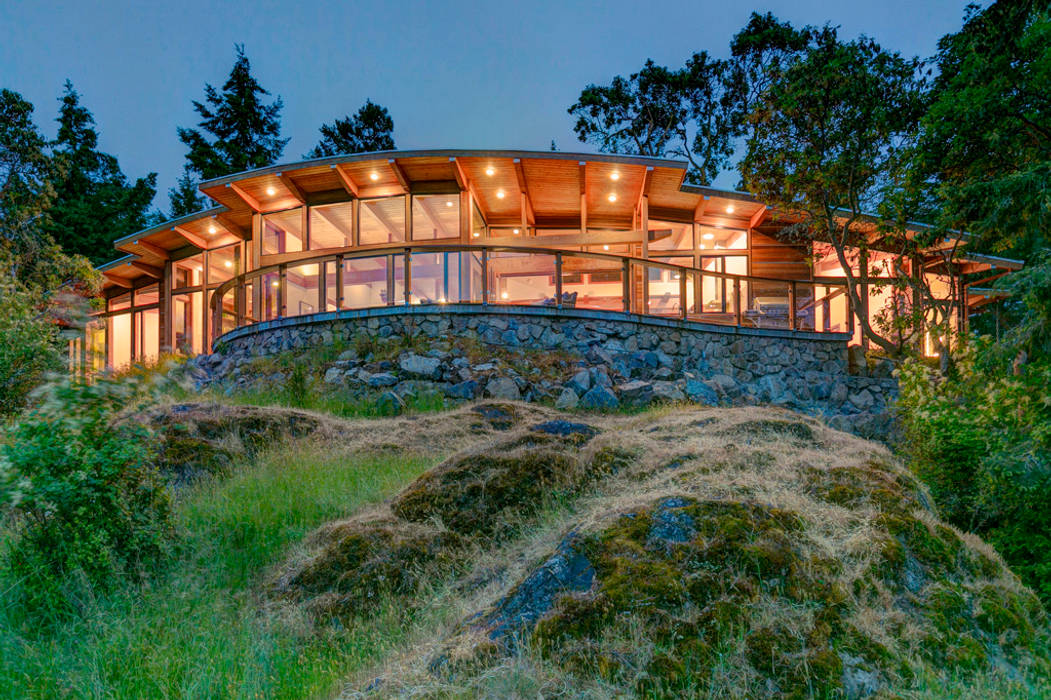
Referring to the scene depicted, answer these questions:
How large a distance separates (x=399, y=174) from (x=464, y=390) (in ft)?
23.5

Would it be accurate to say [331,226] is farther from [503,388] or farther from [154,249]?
[503,388]

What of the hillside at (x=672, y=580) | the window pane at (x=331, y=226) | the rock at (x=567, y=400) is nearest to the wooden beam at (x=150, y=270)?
the window pane at (x=331, y=226)

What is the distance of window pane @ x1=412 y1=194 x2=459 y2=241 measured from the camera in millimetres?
16281

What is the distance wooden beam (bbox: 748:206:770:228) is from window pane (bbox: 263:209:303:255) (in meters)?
11.8

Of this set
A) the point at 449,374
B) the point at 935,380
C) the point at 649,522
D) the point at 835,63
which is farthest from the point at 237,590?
the point at 835,63

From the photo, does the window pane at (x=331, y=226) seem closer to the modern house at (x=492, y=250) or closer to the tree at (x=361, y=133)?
the modern house at (x=492, y=250)

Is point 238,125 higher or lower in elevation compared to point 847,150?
higher

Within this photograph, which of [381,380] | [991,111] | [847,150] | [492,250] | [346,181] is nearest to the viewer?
[991,111]

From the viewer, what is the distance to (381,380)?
1087 cm

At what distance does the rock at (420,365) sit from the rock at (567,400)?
2.16 m

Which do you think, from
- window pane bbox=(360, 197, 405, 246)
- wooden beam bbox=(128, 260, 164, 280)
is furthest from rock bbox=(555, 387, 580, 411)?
wooden beam bbox=(128, 260, 164, 280)

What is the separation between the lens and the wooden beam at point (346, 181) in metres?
15.3

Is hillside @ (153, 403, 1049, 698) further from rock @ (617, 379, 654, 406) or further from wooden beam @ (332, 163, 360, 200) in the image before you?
wooden beam @ (332, 163, 360, 200)

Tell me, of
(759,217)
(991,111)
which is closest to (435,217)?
(759,217)
